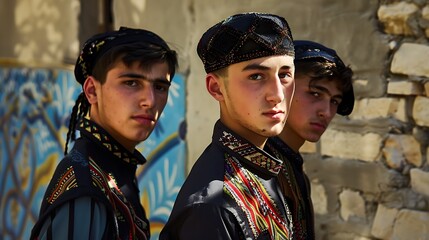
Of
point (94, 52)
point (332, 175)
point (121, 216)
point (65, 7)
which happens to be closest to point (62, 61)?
point (65, 7)

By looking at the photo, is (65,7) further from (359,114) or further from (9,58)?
(359,114)

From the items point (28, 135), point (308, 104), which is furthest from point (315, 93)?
point (28, 135)

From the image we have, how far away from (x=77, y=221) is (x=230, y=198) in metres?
0.56

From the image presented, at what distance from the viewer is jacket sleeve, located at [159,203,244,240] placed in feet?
6.75

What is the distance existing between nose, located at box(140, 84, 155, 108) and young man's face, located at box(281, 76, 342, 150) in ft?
1.77

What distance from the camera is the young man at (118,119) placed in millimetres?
2559

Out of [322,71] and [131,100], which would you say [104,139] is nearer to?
[131,100]

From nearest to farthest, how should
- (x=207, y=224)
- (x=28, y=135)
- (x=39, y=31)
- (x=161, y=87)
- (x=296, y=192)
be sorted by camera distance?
(x=207, y=224) < (x=296, y=192) < (x=161, y=87) < (x=39, y=31) < (x=28, y=135)

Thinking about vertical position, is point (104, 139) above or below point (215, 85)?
below

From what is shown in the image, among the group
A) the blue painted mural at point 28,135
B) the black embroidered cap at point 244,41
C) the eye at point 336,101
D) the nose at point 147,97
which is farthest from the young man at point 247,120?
the blue painted mural at point 28,135

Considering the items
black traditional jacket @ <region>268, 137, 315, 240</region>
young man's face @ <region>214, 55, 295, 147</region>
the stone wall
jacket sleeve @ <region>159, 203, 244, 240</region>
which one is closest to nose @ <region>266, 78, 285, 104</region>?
young man's face @ <region>214, 55, 295, 147</region>

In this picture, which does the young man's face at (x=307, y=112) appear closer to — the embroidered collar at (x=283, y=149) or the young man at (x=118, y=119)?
the embroidered collar at (x=283, y=149)

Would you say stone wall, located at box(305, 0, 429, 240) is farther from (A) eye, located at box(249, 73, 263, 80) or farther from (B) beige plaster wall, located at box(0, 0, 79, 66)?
(B) beige plaster wall, located at box(0, 0, 79, 66)

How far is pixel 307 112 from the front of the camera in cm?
288
